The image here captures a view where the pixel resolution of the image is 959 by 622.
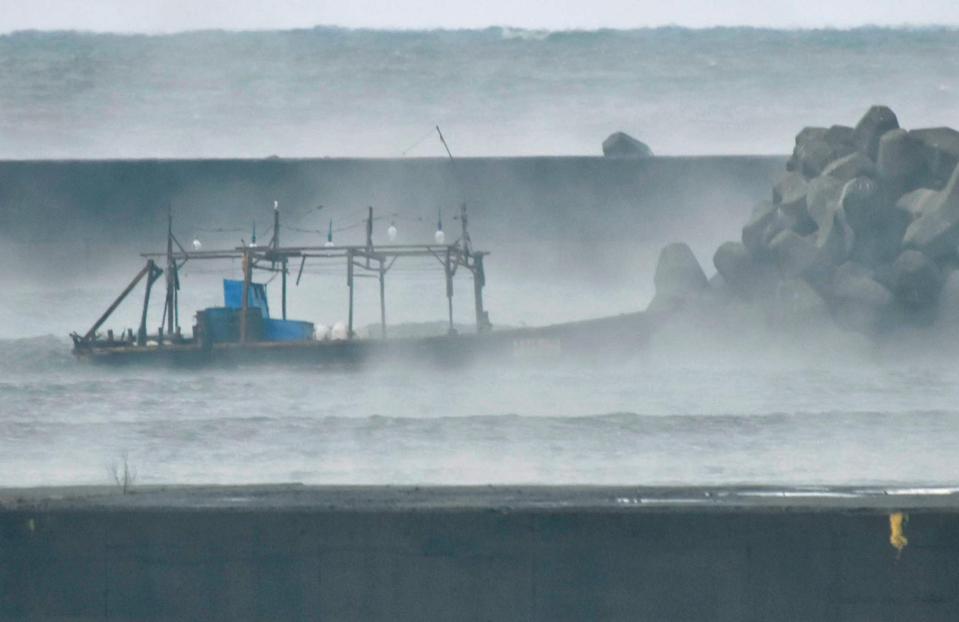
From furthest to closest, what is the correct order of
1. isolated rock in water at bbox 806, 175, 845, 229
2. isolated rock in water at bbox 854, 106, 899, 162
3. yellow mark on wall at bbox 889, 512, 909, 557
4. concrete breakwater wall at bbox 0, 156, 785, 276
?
1. concrete breakwater wall at bbox 0, 156, 785, 276
2. isolated rock in water at bbox 854, 106, 899, 162
3. isolated rock in water at bbox 806, 175, 845, 229
4. yellow mark on wall at bbox 889, 512, 909, 557

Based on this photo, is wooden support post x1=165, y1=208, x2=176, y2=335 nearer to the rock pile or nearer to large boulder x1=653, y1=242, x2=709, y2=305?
the rock pile

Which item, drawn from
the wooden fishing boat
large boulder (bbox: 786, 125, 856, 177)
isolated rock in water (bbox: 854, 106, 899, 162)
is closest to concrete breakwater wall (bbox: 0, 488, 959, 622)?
the wooden fishing boat

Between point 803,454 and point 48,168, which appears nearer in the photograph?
point 803,454

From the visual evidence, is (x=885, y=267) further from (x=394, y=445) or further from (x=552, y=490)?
(x=552, y=490)

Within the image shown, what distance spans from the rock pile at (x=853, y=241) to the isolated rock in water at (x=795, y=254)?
14 mm

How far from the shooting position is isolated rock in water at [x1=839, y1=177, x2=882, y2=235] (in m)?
23.7

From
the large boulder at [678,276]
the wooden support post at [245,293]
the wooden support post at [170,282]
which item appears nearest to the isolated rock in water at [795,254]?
the large boulder at [678,276]

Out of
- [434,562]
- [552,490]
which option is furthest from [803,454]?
[434,562]

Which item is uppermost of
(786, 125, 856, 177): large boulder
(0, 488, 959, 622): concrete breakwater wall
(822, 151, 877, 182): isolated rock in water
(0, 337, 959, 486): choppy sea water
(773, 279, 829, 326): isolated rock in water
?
(786, 125, 856, 177): large boulder

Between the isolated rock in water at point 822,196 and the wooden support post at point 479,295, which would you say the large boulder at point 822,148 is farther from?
the wooden support post at point 479,295

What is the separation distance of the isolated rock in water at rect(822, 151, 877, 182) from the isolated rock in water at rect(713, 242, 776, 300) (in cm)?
159

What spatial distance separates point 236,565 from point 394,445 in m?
9.88

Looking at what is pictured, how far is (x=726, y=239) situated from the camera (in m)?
29.7

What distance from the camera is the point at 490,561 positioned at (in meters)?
5.52
